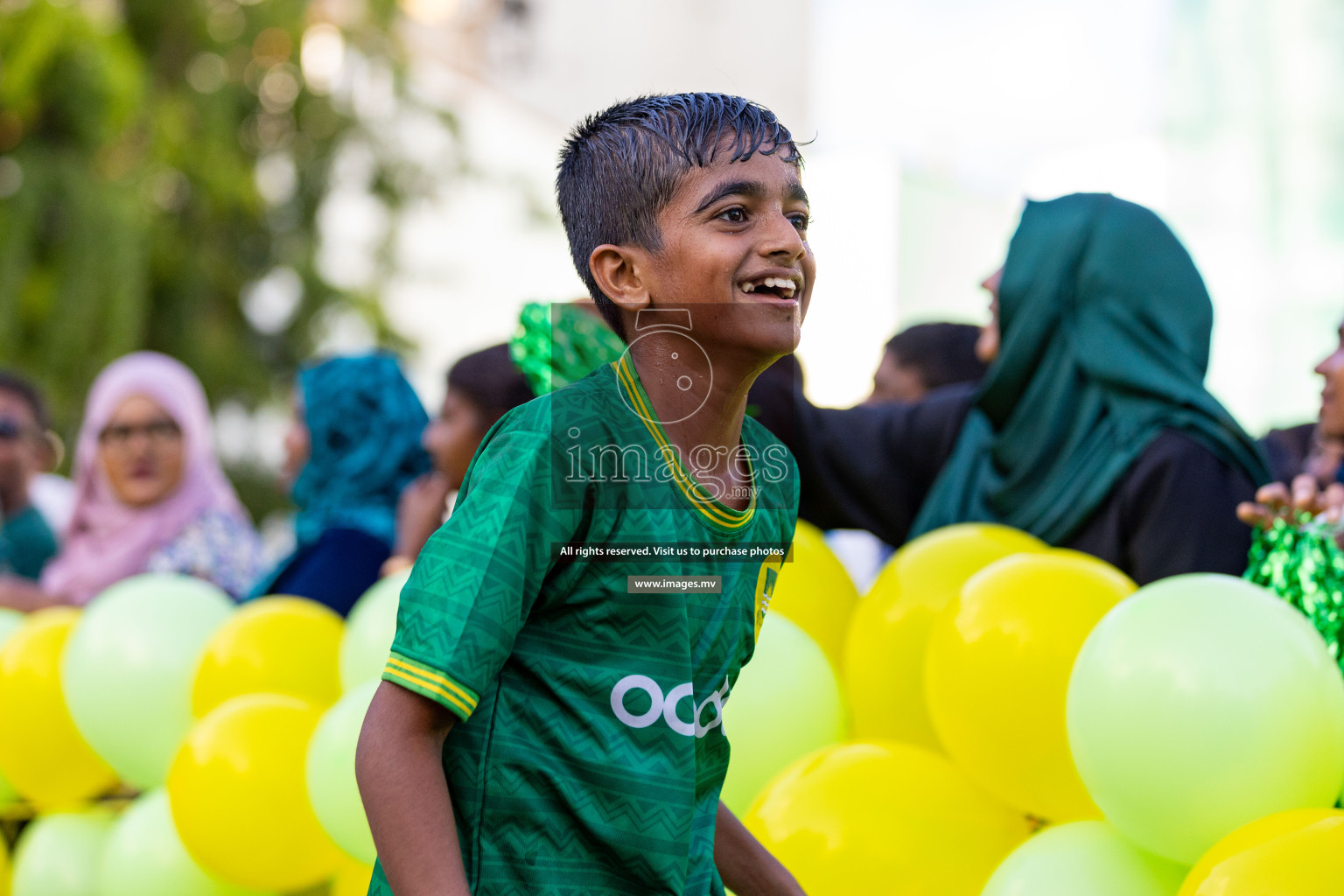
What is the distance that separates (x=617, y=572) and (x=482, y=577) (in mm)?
126

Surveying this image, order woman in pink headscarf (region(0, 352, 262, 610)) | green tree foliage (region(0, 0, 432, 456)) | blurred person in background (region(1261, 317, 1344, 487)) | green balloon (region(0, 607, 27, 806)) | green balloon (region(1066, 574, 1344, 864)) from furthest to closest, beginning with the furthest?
green tree foliage (region(0, 0, 432, 456)), woman in pink headscarf (region(0, 352, 262, 610)), green balloon (region(0, 607, 27, 806)), blurred person in background (region(1261, 317, 1344, 487)), green balloon (region(1066, 574, 1344, 864))

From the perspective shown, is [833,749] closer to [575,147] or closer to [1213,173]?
[575,147]

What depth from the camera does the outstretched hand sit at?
1.95 m

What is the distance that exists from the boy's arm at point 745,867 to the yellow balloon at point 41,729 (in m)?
2.06

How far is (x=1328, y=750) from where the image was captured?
1.58 meters

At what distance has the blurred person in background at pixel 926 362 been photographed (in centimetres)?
421

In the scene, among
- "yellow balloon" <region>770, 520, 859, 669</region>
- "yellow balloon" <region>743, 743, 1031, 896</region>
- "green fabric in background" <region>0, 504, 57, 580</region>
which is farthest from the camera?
"green fabric in background" <region>0, 504, 57, 580</region>

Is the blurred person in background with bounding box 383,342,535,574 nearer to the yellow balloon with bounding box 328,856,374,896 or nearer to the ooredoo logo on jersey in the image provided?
the yellow balloon with bounding box 328,856,374,896

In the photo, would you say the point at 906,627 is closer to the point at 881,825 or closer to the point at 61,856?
the point at 881,825

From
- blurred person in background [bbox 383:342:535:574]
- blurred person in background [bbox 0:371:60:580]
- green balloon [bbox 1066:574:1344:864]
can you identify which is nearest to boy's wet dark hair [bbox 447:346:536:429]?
blurred person in background [bbox 383:342:535:574]

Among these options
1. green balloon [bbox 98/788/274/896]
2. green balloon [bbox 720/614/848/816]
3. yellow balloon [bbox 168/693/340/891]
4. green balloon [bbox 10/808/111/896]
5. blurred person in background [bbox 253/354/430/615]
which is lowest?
green balloon [bbox 10/808/111/896]

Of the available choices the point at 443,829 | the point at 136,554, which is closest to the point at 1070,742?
the point at 443,829

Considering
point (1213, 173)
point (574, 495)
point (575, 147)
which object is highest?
point (1213, 173)

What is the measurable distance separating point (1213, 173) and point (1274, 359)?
116cm
